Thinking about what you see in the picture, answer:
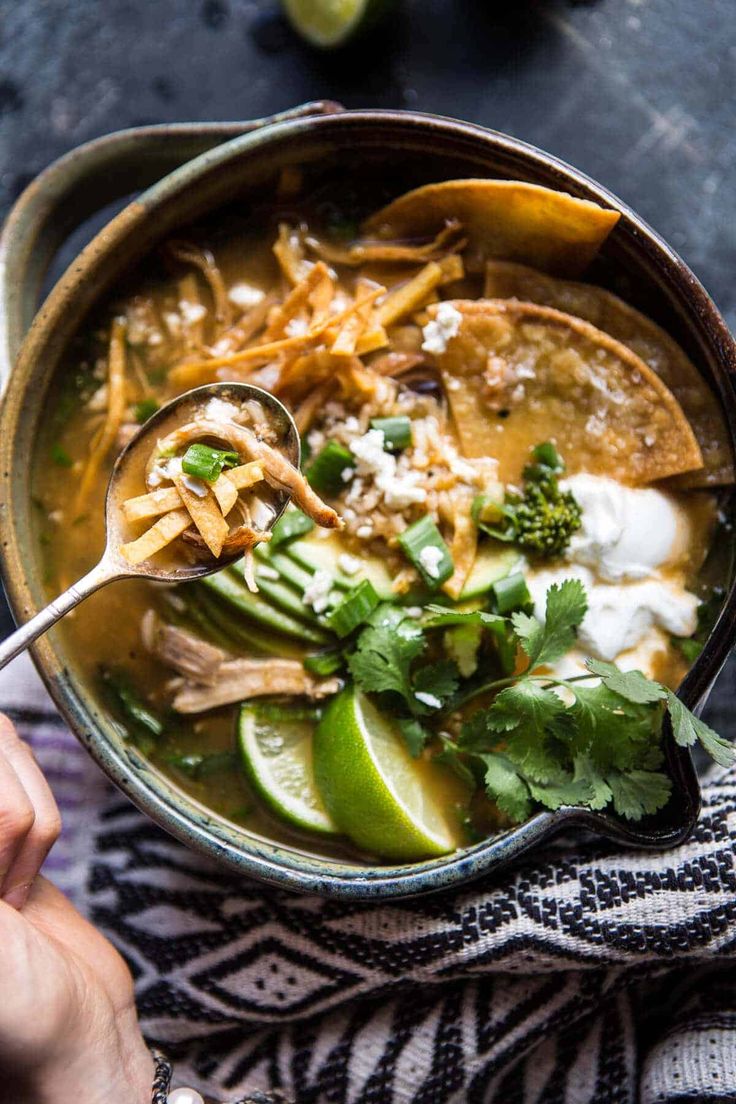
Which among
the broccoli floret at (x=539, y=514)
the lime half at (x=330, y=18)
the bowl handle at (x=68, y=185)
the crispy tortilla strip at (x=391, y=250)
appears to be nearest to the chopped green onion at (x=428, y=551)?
the broccoli floret at (x=539, y=514)

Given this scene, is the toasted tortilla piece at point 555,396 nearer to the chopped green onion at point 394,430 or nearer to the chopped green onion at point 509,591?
the chopped green onion at point 394,430

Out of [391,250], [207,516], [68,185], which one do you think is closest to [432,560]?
[207,516]

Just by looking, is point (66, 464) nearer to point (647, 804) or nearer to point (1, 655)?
point (1, 655)

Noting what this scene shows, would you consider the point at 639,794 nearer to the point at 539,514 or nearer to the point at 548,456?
the point at 539,514

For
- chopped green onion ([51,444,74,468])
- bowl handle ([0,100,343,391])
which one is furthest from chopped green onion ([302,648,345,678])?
bowl handle ([0,100,343,391])

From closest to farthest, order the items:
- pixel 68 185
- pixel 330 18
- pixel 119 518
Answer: pixel 119 518 < pixel 68 185 < pixel 330 18

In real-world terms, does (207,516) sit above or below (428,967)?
above
